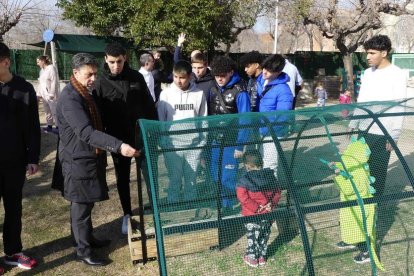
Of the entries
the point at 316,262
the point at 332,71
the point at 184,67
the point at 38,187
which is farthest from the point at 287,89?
the point at 332,71

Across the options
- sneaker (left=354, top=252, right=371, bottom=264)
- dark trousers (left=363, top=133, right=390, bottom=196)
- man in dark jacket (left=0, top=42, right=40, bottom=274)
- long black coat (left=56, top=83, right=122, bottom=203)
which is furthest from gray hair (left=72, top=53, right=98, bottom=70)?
sneaker (left=354, top=252, right=371, bottom=264)

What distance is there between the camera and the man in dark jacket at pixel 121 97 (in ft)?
11.1

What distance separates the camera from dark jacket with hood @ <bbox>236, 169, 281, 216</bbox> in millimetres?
2543

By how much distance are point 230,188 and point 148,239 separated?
0.99 metres

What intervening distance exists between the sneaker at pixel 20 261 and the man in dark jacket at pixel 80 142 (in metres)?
0.56

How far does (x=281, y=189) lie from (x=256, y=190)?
0.55ft

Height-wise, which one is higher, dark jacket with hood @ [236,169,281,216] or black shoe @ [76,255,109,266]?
dark jacket with hood @ [236,169,281,216]

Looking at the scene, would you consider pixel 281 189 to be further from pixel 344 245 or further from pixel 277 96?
pixel 277 96

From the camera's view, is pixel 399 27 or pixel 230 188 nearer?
pixel 230 188

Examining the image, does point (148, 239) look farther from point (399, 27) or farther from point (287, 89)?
point (399, 27)

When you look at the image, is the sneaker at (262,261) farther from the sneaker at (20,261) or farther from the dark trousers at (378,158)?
the sneaker at (20,261)

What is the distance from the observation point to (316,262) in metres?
2.90

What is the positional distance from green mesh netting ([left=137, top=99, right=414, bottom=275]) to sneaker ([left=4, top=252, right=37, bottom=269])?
120cm

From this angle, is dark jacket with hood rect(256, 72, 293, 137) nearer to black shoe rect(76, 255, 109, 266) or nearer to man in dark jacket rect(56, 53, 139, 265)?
man in dark jacket rect(56, 53, 139, 265)
